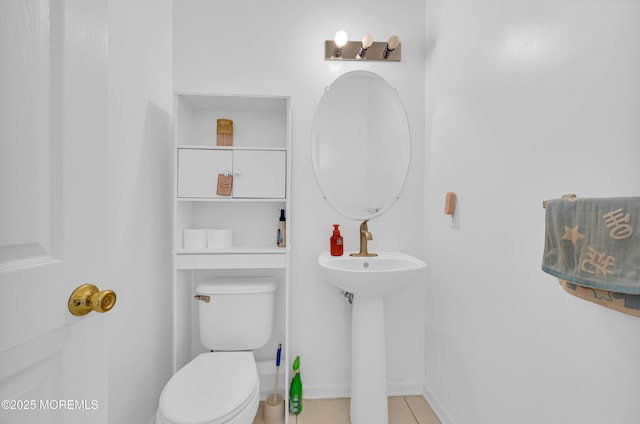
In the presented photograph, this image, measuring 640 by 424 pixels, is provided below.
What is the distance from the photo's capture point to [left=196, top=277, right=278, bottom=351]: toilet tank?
4.89 ft

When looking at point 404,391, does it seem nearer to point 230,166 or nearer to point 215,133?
point 230,166

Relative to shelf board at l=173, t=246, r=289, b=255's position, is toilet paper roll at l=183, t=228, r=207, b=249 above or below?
above

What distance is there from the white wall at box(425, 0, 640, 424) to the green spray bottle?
2.44 ft

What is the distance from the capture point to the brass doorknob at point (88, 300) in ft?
1.85

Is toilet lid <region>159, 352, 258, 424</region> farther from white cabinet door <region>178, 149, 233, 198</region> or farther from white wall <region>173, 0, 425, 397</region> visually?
white cabinet door <region>178, 149, 233, 198</region>

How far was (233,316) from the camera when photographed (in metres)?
1.49

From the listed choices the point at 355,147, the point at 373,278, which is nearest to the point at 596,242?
the point at 373,278

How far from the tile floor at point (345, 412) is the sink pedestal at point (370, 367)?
162mm

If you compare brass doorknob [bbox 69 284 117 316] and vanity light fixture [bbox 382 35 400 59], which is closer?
brass doorknob [bbox 69 284 117 316]

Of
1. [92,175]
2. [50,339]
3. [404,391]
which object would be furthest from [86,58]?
[404,391]

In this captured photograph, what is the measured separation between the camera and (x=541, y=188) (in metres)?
0.92

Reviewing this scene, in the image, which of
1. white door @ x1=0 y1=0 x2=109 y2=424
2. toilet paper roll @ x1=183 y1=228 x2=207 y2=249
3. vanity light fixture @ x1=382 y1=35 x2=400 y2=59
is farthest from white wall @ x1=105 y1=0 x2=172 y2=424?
vanity light fixture @ x1=382 y1=35 x2=400 y2=59

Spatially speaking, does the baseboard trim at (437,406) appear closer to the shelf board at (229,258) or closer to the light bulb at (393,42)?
the shelf board at (229,258)

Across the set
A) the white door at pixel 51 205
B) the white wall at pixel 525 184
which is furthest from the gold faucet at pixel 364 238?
the white door at pixel 51 205
